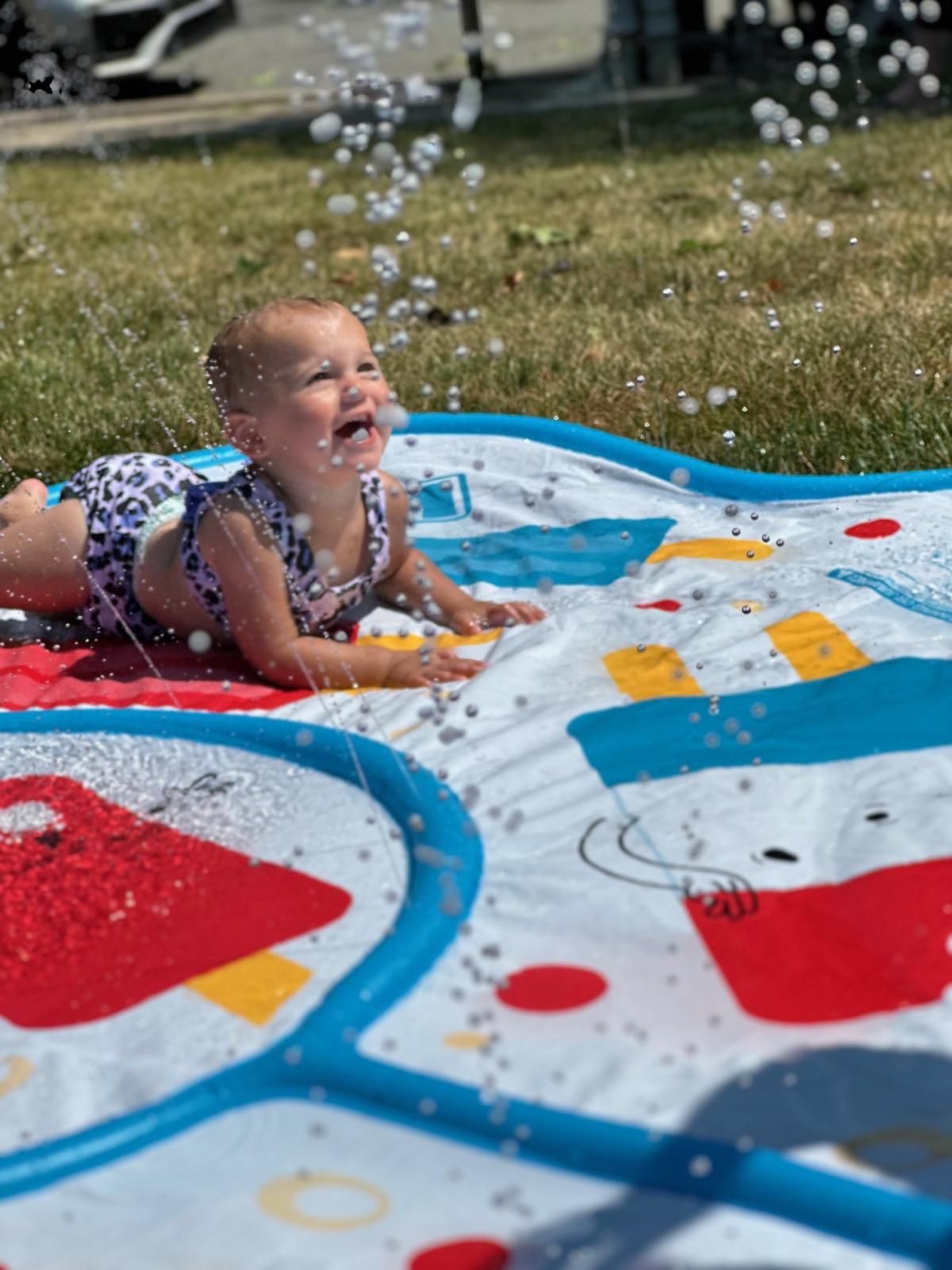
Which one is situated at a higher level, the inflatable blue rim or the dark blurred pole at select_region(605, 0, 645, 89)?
the dark blurred pole at select_region(605, 0, 645, 89)

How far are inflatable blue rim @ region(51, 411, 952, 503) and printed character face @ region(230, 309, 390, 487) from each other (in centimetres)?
69

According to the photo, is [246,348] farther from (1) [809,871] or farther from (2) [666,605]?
(1) [809,871]

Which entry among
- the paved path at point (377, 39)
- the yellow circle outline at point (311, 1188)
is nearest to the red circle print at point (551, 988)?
the yellow circle outline at point (311, 1188)

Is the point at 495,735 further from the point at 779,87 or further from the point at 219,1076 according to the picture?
the point at 779,87


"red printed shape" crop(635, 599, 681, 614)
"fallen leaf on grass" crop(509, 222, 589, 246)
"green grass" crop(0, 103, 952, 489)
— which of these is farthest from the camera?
"fallen leaf on grass" crop(509, 222, 589, 246)

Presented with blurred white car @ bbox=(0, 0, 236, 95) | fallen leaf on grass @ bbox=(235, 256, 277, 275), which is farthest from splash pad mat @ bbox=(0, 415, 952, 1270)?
blurred white car @ bbox=(0, 0, 236, 95)

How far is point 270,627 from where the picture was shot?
7.77ft

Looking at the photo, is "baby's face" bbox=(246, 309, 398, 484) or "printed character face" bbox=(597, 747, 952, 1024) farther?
"baby's face" bbox=(246, 309, 398, 484)

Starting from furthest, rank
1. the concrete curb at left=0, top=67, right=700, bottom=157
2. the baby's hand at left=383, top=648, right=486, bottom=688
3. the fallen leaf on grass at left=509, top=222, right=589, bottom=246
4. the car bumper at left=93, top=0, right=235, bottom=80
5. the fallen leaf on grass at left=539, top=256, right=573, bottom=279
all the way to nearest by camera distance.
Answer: the car bumper at left=93, top=0, right=235, bottom=80
the concrete curb at left=0, top=67, right=700, bottom=157
the fallen leaf on grass at left=509, top=222, right=589, bottom=246
the fallen leaf on grass at left=539, top=256, right=573, bottom=279
the baby's hand at left=383, top=648, right=486, bottom=688

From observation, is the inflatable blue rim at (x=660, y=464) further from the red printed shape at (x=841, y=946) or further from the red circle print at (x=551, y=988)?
the red circle print at (x=551, y=988)

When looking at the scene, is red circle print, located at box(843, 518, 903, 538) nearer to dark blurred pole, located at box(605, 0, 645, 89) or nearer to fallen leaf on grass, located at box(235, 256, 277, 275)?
fallen leaf on grass, located at box(235, 256, 277, 275)

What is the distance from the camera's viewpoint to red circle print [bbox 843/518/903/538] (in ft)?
8.42

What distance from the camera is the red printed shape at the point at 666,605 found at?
2410mm

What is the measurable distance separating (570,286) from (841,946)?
298 centimetres
